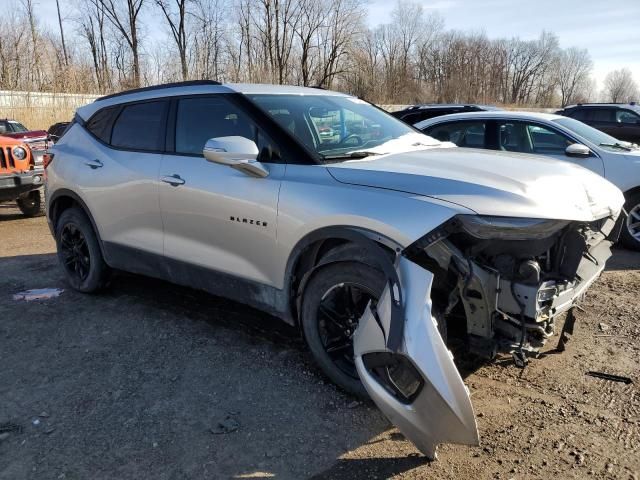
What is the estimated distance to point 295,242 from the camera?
315 centimetres

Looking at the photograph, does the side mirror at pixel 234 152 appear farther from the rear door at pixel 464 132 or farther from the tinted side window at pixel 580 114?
the tinted side window at pixel 580 114

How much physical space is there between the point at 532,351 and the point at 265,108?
87.5 inches

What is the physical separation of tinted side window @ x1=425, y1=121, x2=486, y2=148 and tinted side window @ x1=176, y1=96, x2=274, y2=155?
4.15m

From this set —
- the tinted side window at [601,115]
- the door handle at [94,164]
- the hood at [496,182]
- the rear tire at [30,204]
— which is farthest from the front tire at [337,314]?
the tinted side window at [601,115]

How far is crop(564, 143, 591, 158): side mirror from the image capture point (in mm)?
6512

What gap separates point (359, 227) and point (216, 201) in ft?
3.80

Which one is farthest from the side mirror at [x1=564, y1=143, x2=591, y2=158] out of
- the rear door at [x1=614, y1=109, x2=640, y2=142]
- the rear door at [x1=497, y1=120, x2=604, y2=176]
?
the rear door at [x1=614, y1=109, x2=640, y2=142]

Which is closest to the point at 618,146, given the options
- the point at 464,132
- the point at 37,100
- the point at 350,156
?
the point at 464,132

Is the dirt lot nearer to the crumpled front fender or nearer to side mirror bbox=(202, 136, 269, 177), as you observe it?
the crumpled front fender

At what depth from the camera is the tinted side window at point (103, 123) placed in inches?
184

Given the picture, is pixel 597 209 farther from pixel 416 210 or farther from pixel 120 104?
pixel 120 104

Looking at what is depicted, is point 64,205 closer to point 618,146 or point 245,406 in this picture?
point 245,406

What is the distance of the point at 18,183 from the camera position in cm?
816

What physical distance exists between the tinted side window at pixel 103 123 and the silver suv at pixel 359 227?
111 mm
